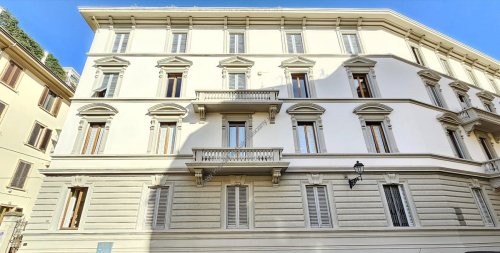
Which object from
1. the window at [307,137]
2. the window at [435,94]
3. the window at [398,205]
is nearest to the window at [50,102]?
the window at [307,137]

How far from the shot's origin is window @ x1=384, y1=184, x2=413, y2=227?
12.4 metres

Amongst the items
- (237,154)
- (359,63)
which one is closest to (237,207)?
(237,154)

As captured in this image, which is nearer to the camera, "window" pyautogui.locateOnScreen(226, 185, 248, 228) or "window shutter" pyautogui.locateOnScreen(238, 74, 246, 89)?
"window" pyautogui.locateOnScreen(226, 185, 248, 228)

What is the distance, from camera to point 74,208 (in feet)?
40.7

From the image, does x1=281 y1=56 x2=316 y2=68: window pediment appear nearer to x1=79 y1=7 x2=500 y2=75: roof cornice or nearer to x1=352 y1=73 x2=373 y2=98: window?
x1=352 y1=73 x2=373 y2=98: window

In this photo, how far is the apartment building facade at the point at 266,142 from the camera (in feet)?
39.2

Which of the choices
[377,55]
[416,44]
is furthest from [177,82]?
[416,44]

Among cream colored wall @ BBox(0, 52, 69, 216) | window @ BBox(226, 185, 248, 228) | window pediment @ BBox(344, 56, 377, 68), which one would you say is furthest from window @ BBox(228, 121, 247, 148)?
cream colored wall @ BBox(0, 52, 69, 216)

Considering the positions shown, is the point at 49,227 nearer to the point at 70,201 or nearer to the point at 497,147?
the point at 70,201

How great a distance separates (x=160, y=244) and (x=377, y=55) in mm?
17342

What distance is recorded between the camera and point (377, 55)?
17516mm

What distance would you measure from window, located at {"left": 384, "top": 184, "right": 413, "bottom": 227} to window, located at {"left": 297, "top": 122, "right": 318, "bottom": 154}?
4.20 metres

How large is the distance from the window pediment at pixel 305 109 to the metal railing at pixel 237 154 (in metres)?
3.03

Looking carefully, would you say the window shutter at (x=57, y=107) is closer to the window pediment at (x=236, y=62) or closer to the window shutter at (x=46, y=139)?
the window shutter at (x=46, y=139)
